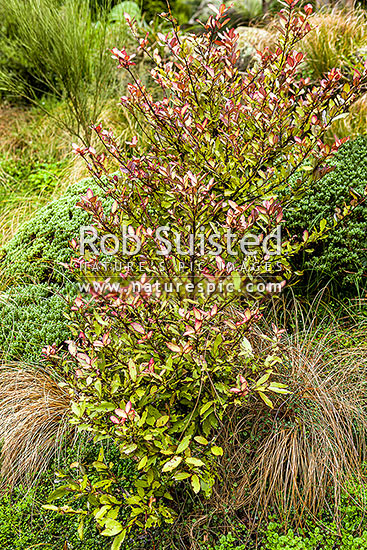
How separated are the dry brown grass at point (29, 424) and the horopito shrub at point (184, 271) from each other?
26 cm

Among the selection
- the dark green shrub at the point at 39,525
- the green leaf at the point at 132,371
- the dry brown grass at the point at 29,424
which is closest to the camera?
the green leaf at the point at 132,371

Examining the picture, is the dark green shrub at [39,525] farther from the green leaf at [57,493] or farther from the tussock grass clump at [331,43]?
the tussock grass clump at [331,43]

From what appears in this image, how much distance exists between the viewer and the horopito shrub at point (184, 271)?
2.01 metres

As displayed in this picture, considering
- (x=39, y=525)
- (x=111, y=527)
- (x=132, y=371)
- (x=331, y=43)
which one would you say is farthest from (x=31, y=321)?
(x=331, y=43)

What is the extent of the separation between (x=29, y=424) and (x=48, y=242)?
1.35 meters

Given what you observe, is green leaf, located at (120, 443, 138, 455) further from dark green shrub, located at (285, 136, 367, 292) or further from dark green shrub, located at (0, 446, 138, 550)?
dark green shrub, located at (285, 136, 367, 292)

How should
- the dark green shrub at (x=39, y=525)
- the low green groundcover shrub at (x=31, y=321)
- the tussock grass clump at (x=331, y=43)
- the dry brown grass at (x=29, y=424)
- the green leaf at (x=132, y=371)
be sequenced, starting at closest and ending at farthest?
the green leaf at (x=132, y=371)
the dark green shrub at (x=39, y=525)
the dry brown grass at (x=29, y=424)
the low green groundcover shrub at (x=31, y=321)
the tussock grass clump at (x=331, y=43)

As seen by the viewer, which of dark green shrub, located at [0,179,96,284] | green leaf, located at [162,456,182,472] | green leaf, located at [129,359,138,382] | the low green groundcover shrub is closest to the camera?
green leaf, located at [162,456,182,472]

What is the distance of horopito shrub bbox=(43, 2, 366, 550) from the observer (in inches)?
79.0

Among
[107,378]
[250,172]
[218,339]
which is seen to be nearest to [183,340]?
[218,339]

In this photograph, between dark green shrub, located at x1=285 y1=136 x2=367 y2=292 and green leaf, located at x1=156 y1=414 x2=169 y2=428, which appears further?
dark green shrub, located at x1=285 y1=136 x2=367 y2=292

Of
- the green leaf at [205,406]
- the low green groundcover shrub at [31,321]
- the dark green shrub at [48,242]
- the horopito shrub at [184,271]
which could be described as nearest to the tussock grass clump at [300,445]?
the horopito shrub at [184,271]

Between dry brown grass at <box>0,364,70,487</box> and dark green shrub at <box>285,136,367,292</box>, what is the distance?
1774 mm

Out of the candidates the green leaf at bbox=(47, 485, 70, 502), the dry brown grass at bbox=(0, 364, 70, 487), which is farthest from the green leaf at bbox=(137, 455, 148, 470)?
the dry brown grass at bbox=(0, 364, 70, 487)
